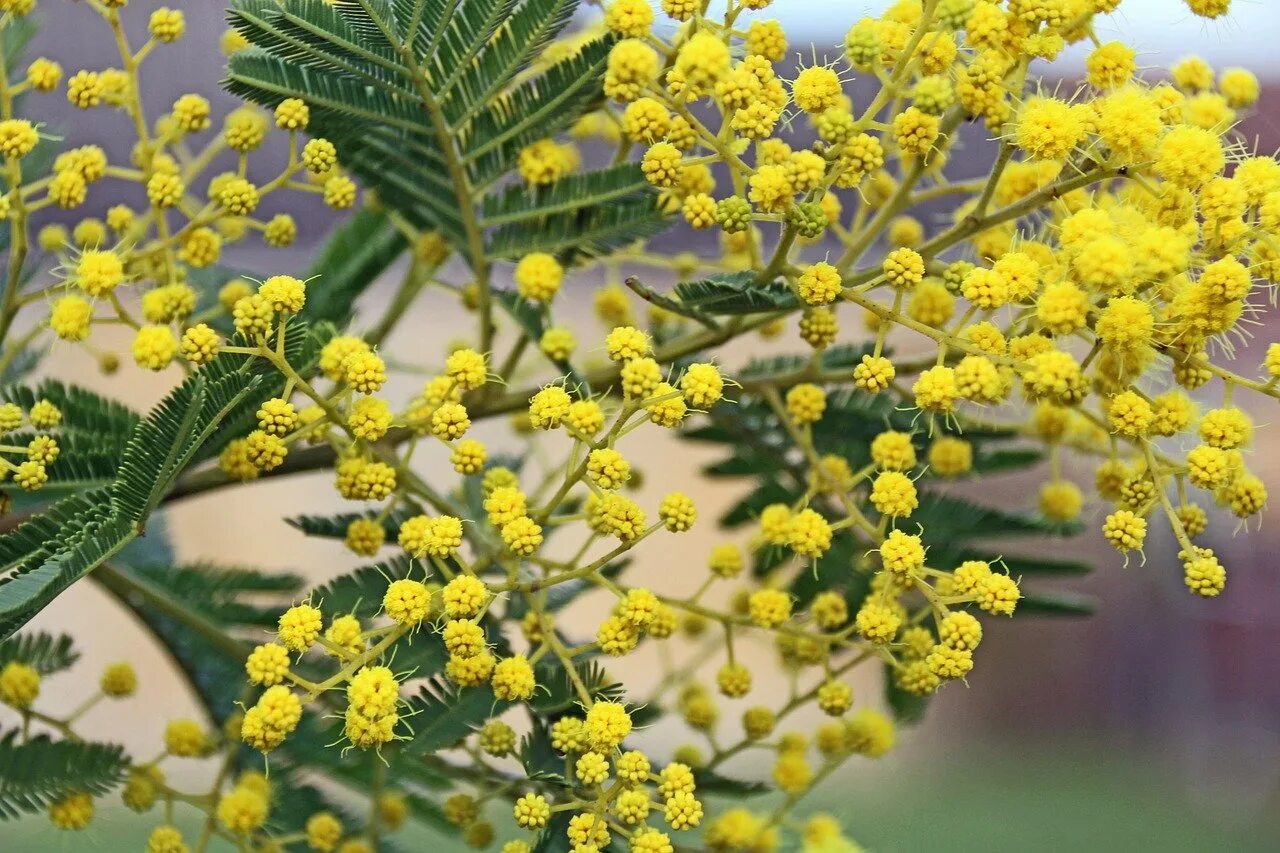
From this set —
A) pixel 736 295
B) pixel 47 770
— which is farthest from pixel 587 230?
pixel 47 770

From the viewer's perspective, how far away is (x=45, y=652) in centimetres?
75

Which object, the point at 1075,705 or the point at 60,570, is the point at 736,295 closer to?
the point at 60,570

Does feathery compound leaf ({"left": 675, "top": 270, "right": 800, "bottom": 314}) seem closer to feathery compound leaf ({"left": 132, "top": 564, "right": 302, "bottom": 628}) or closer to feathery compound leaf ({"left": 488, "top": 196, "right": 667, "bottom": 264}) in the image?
feathery compound leaf ({"left": 488, "top": 196, "right": 667, "bottom": 264})

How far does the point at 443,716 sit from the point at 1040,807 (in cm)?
191

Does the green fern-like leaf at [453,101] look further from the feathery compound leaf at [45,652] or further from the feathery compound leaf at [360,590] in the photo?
the feathery compound leaf at [45,652]

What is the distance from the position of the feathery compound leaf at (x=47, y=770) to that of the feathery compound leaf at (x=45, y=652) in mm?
73

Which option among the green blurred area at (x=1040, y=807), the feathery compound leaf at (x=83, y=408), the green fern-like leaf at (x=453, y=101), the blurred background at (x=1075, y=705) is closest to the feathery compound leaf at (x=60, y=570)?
the feathery compound leaf at (x=83, y=408)

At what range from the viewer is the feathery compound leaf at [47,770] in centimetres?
66

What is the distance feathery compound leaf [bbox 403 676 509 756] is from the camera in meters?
0.61

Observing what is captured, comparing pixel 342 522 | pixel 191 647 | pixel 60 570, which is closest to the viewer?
pixel 60 570

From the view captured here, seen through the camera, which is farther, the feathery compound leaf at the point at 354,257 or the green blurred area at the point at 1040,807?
the green blurred area at the point at 1040,807

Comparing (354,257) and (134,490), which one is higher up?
(354,257)

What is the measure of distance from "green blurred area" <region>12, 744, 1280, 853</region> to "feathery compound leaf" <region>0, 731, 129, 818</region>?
55.4 inches

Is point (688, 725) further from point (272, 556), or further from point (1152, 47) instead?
point (272, 556)
